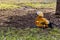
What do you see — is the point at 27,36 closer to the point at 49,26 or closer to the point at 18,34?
the point at 18,34

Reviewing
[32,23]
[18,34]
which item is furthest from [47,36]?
[32,23]

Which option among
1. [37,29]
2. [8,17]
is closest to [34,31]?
[37,29]

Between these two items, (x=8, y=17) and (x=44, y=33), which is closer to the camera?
(x=44, y=33)

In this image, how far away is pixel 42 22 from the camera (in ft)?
22.6

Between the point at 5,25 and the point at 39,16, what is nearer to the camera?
the point at 39,16

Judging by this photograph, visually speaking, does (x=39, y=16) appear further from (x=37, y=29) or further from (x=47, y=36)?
(x=47, y=36)

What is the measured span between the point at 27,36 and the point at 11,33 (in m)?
0.54

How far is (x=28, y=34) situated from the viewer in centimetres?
635

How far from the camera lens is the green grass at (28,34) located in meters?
5.98

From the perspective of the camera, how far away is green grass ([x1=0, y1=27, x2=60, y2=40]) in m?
5.98

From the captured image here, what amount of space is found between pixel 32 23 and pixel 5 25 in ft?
2.75

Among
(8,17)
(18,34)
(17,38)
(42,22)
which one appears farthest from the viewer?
(8,17)

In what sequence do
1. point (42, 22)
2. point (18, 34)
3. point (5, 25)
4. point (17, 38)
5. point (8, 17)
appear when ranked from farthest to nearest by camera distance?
point (8, 17) < point (5, 25) < point (42, 22) < point (18, 34) < point (17, 38)

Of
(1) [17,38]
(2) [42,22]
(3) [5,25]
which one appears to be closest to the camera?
(1) [17,38]
